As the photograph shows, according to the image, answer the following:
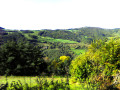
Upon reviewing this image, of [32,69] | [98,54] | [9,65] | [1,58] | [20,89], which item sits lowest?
[32,69]

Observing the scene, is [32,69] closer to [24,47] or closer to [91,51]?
[24,47]

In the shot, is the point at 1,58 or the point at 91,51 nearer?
the point at 91,51

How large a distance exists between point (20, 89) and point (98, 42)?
11.3 meters

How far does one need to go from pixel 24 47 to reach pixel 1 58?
4.95m

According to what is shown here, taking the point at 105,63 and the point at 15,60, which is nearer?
the point at 105,63

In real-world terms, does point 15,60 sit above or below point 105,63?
below

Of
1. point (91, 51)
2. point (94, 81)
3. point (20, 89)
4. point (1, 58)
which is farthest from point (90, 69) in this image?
point (1, 58)

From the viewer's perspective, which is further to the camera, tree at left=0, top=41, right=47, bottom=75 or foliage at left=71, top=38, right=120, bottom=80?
tree at left=0, top=41, right=47, bottom=75

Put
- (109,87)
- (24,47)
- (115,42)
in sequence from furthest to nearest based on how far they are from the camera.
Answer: (24,47)
(115,42)
(109,87)

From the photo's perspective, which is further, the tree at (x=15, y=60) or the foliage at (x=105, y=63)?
the tree at (x=15, y=60)

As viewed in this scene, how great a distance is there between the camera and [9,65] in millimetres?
17203

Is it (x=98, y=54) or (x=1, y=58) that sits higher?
(x=98, y=54)

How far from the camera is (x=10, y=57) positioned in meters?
16.9

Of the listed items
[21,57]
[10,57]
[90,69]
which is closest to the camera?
[90,69]
